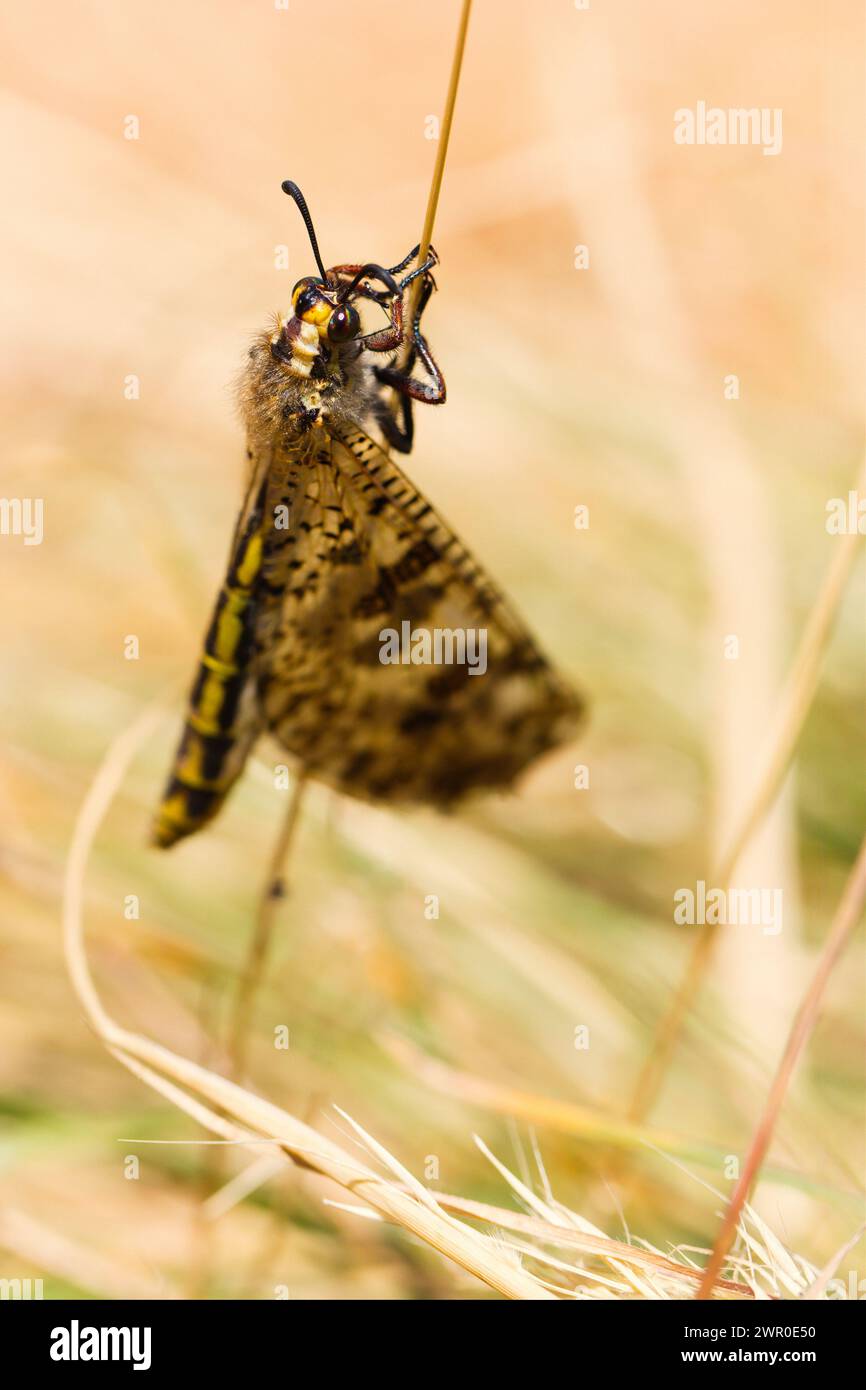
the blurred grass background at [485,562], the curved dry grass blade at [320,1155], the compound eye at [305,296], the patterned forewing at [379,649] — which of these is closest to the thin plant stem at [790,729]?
the blurred grass background at [485,562]

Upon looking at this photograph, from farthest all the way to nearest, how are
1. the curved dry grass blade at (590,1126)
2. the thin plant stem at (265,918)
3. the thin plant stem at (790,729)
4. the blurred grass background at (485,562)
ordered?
1. the blurred grass background at (485,562)
2. the thin plant stem at (265,918)
3. the thin plant stem at (790,729)
4. the curved dry grass blade at (590,1126)

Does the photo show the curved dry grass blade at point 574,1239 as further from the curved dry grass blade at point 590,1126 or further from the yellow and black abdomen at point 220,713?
the yellow and black abdomen at point 220,713

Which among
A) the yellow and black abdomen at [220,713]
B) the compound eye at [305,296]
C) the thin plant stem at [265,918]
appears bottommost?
the thin plant stem at [265,918]

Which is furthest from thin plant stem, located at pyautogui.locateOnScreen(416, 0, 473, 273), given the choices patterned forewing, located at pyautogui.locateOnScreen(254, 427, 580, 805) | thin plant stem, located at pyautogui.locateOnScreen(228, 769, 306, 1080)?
thin plant stem, located at pyautogui.locateOnScreen(228, 769, 306, 1080)

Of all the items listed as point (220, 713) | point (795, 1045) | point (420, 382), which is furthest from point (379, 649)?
point (795, 1045)

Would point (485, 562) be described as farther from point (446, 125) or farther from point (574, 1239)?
point (574, 1239)
